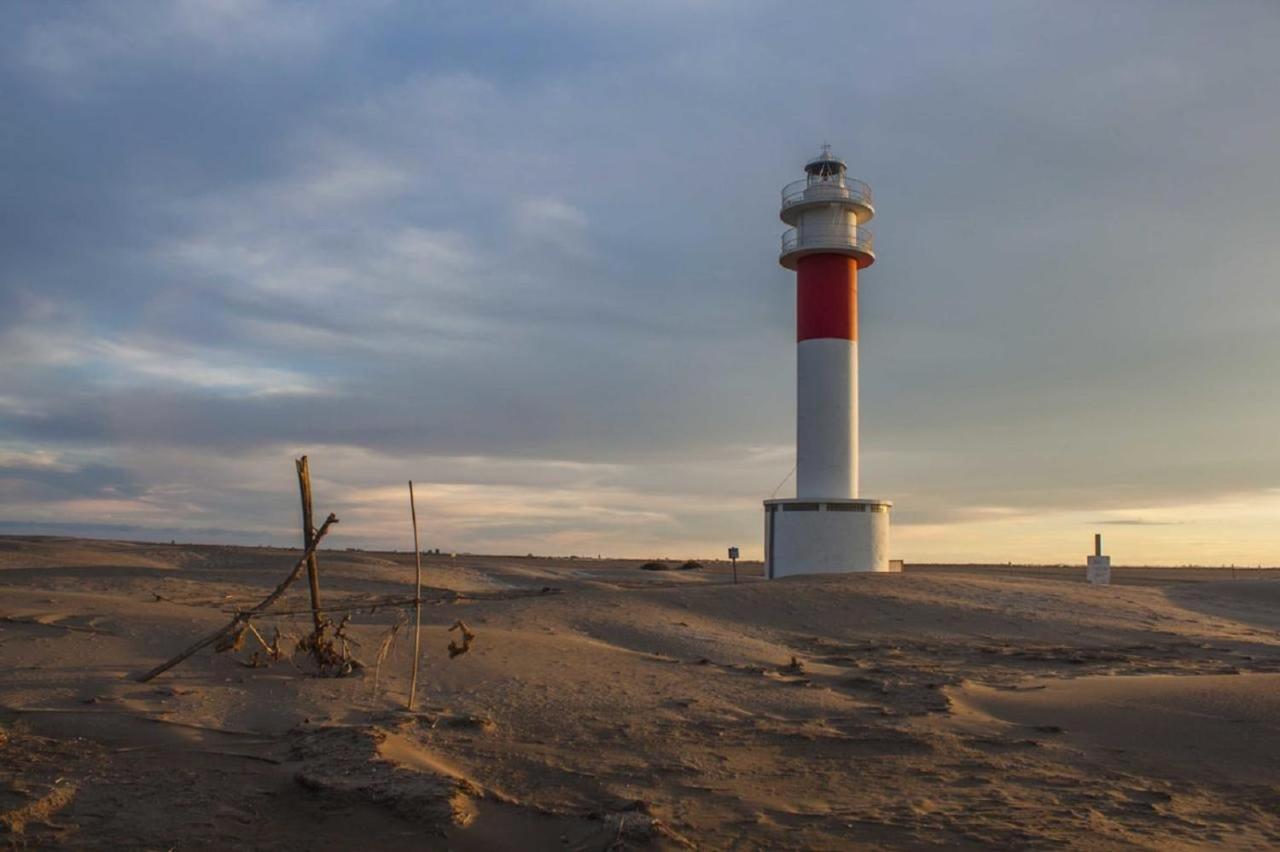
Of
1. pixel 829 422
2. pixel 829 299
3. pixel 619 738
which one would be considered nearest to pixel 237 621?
pixel 619 738

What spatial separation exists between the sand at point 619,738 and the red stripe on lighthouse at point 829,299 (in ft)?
36.1

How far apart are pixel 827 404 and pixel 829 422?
46 cm

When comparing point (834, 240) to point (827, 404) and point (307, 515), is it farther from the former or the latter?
point (307, 515)

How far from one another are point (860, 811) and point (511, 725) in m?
3.28

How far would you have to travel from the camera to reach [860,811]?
684 centimetres

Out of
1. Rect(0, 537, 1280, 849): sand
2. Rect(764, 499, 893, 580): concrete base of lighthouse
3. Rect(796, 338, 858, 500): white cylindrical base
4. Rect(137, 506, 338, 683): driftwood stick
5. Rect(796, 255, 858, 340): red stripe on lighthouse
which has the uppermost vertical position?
Rect(796, 255, 858, 340): red stripe on lighthouse

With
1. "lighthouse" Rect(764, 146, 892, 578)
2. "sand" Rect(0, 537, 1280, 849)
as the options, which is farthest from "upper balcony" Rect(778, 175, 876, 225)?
"sand" Rect(0, 537, 1280, 849)

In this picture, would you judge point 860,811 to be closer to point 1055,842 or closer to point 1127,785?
point 1055,842

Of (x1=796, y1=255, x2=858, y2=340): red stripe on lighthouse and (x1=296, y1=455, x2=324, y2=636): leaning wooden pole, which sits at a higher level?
(x1=796, y1=255, x2=858, y2=340): red stripe on lighthouse

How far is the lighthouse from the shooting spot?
24.7 metres

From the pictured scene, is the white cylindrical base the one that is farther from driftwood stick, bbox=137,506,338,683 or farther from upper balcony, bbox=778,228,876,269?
driftwood stick, bbox=137,506,338,683

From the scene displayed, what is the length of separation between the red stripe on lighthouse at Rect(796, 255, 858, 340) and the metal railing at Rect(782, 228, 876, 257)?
39 centimetres

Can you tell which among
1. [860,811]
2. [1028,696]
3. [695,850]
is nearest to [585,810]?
[695,850]

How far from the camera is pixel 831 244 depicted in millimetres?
25234
